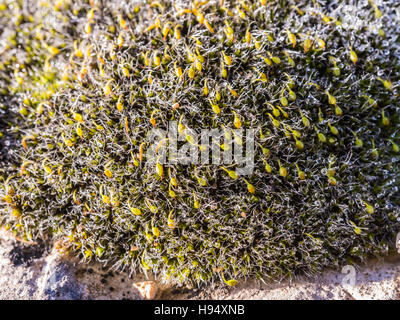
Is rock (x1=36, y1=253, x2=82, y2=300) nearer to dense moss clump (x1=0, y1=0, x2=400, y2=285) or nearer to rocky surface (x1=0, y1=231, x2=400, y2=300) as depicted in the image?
rocky surface (x1=0, y1=231, x2=400, y2=300)

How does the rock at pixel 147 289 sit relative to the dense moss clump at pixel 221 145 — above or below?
below

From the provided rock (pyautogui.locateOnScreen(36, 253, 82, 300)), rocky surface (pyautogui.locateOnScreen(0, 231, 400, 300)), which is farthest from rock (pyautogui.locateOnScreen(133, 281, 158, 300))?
rock (pyautogui.locateOnScreen(36, 253, 82, 300))

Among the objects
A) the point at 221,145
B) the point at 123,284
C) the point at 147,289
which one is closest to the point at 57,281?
the point at 123,284

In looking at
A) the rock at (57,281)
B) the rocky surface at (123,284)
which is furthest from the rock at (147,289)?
the rock at (57,281)

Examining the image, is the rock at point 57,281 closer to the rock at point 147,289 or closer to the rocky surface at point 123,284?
the rocky surface at point 123,284

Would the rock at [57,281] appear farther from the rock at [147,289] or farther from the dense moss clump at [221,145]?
the rock at [147,289]
